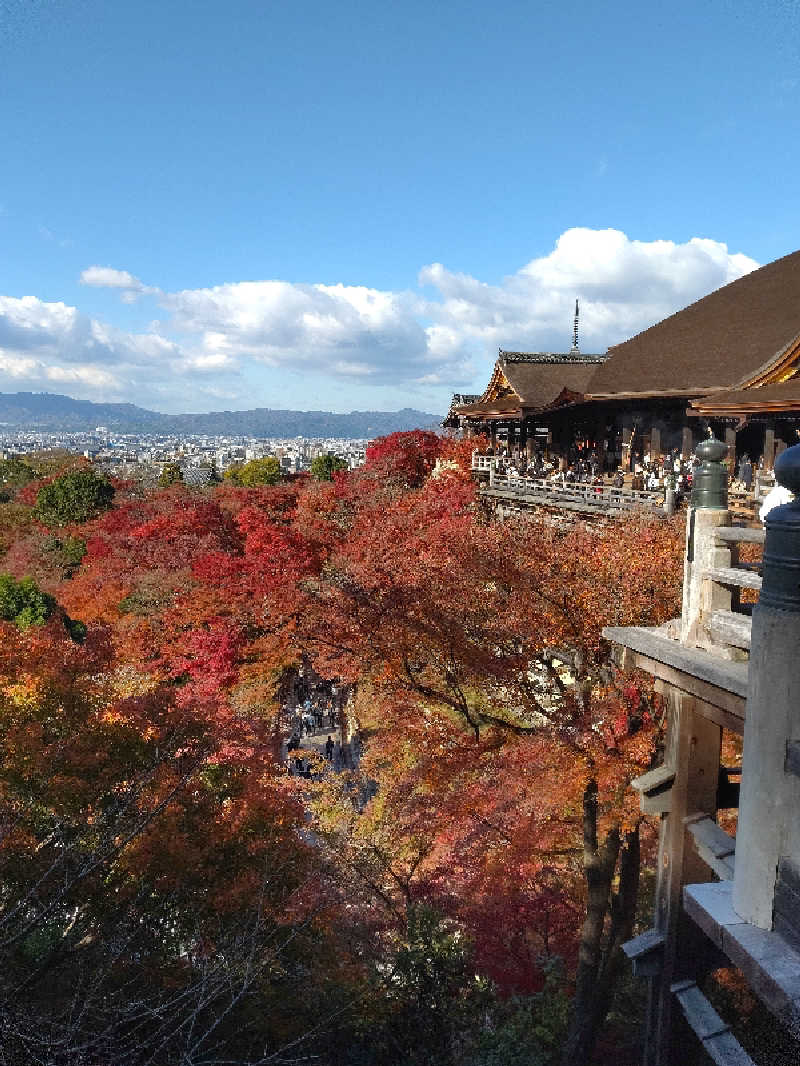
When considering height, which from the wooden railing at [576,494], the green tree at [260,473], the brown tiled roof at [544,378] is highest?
the brown tiled roof at [544,378]

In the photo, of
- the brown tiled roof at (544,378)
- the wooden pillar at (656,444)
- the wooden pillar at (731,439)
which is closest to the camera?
the wooden pillar at (731,439)

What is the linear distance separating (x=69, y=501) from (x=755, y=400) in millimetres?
30217

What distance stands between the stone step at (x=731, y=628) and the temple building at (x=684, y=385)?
36.6 feet

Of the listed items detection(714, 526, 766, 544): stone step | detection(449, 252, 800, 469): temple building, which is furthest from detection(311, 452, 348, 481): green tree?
detection(714, 526, 766, 544): stone step

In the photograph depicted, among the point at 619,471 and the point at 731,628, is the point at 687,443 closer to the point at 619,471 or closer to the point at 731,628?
the point at 619,471

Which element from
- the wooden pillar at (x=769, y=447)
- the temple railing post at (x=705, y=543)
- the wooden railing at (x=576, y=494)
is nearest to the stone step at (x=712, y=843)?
the temple railing post at (x=705, y=543)

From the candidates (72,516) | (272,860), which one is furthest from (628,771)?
(72,516)

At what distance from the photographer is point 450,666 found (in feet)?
40.5

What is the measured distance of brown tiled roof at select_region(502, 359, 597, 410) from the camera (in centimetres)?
2608

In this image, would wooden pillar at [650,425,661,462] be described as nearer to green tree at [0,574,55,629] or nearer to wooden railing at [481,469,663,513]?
wooden railing at [481,469,663,513]

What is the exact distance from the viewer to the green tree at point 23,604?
21.5 meters

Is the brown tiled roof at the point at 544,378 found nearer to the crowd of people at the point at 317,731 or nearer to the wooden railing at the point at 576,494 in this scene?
the wooden railing at the point at 576,494

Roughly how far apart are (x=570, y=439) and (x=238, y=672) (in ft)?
49.5

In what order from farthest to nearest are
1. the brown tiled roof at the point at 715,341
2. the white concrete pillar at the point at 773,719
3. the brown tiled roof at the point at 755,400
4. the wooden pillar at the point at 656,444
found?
the wooden pillar at the point at 656,444 → the brown tiled roof at the point at 715,341 → the brown tiled roof at the point at 755,400 → the white concrete pillar at the point at 773,719
